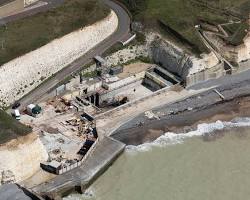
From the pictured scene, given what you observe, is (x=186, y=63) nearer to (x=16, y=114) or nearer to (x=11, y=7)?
(x=16, y=114)

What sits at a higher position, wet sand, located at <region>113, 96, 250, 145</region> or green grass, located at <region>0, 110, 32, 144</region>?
green grass, located at <region>0, 110, 32, 144</region>

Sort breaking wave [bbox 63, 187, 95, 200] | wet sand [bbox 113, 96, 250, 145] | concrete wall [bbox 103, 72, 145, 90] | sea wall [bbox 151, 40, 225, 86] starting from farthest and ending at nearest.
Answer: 1. sea wall [bbox 151, 40, 225, 86]
2. concrete wall [bbox 103, 72, 145, 90]
3. wet sand [bbox 113, 96, 250, 145]
4. breaking wave [bbox 63, 187, 95, 200]

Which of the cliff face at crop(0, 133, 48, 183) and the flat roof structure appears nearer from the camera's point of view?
the flat roof structure

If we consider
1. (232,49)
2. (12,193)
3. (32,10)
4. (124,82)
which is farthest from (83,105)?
(232,49)

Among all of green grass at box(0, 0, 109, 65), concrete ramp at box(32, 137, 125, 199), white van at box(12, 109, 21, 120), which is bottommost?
concrete ramp at box(32, 137, 125, 199)

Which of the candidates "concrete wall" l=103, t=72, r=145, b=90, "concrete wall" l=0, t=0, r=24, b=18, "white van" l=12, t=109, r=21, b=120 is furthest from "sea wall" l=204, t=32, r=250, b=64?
"white van" l=12, t=109, r=21, b=120

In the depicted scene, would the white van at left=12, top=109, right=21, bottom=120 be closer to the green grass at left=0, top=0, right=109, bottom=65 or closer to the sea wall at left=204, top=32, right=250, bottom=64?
the green grass at left=0, top=0, right=109, bottom=65

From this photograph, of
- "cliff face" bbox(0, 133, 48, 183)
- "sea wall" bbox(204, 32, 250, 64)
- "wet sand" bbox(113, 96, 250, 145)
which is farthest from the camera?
"sea wall" bbox(204, 32, 250, 64)
